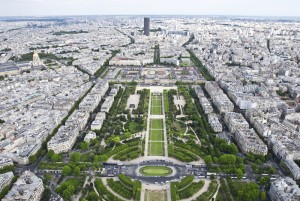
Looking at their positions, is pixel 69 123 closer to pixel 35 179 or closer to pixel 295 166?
pixel 35 179

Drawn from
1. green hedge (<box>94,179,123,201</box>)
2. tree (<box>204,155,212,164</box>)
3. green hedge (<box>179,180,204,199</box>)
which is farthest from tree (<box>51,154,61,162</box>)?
tree (<box>204,155,212,164</box>)

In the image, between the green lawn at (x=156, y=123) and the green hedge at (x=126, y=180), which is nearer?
the green hedge at (x=126, y=180)

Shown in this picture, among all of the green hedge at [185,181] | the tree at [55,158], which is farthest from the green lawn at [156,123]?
the tree at [55,158]

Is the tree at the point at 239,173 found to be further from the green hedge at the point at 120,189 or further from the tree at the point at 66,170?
the tree at the point at 66,170

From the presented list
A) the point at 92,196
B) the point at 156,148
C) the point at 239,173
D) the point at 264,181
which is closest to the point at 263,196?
the point at 264,181

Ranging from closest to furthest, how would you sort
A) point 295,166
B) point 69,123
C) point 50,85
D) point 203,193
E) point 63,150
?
point 203,193 < point 295,166 < point 63,150 < point 69,123 < point 50,85

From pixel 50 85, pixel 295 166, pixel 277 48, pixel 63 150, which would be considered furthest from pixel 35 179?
pixel 277 48
